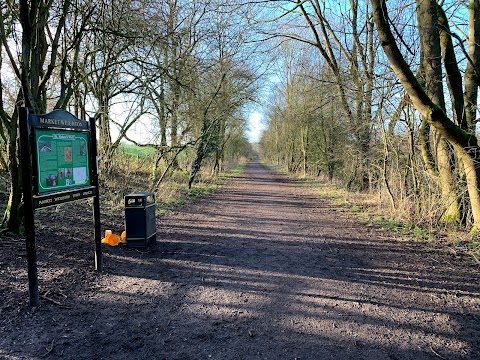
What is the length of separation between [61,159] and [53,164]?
165 mm

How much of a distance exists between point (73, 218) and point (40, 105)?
2.72 metres

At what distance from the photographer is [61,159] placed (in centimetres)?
438

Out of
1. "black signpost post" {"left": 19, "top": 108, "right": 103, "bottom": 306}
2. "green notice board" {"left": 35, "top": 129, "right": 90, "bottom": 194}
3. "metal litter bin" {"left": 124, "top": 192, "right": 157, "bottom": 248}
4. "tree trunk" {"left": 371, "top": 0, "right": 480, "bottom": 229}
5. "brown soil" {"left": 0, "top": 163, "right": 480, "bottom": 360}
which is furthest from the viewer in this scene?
"tree trunk" {"left": 371, "top": 0, "right": 480, "bottom": 229}

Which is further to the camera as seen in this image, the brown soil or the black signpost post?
the black signpost post

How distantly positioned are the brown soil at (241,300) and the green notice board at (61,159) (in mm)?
1303

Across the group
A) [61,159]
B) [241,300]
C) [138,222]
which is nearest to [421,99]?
[241,300]

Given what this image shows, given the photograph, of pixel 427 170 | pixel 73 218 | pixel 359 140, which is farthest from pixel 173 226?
pixel 359 140

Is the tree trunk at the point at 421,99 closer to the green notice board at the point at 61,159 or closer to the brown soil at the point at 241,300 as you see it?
the brown soil at the point at 241,300

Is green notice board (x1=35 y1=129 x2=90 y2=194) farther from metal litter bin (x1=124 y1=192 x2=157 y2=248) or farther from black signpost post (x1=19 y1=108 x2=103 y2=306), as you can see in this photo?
metal litter bin (x1=124 y1=192 x2=157 y2=248)

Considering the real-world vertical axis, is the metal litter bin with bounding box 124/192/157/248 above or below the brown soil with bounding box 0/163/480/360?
above

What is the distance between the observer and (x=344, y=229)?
827cm

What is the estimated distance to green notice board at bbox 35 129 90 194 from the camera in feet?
13.2

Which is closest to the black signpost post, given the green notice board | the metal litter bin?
the green notice board

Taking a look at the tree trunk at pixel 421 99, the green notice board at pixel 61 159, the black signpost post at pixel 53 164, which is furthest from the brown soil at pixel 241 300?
the tree trunk at pixel 421 99
